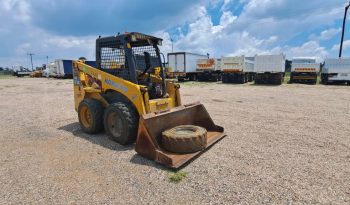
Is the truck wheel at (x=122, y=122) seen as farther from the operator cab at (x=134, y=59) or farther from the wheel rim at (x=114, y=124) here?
the operator cab at (x=134, y=59)

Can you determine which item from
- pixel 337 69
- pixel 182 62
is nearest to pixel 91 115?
pixel 182 62

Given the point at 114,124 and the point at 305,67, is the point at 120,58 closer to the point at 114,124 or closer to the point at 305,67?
the point at 114,124

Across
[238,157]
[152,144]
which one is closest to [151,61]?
[152,144]

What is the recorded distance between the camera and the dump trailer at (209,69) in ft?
92.6

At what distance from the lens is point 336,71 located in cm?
2269

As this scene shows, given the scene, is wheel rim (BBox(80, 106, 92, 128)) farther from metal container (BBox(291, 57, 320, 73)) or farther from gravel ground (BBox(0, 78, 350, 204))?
metal container (BBox(291, 57, 320, 73))

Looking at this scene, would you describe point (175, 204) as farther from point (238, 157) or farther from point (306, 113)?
point (306, 113)

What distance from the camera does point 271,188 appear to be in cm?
340

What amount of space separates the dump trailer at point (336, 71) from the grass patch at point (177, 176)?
2412 cm

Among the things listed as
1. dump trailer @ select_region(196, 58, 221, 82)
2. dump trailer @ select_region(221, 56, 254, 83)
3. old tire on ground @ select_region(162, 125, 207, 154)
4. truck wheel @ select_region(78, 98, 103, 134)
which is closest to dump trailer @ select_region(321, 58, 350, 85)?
dump trailer @ select_region(221, 56, 254, 83)

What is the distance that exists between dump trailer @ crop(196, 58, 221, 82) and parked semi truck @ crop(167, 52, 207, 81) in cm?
78

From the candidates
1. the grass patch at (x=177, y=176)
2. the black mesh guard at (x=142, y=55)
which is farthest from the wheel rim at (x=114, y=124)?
the grass patch at (x=177, y=176)

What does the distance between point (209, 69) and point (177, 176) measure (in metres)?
25.3

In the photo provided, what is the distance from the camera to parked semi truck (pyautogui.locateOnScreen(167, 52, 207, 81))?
1093 inches
